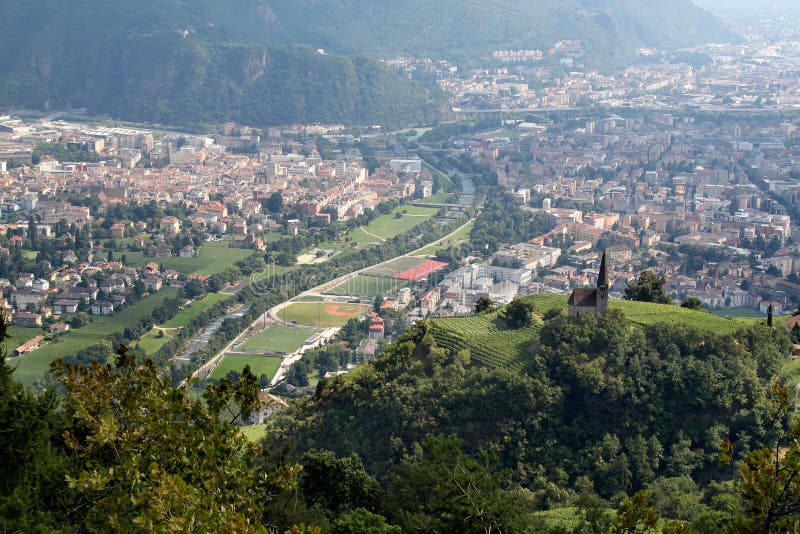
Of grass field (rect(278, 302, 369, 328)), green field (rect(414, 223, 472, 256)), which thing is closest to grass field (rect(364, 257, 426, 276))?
green field (rect(414, 223, 472, 256))

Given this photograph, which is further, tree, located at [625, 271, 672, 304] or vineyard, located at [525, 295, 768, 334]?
tree, located at [625, 271, 672, 304]

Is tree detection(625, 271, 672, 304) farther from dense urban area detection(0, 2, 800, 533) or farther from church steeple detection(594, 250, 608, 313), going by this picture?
church steeple detection(594, 250, 608, 313)

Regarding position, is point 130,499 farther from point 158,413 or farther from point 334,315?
point 334,315

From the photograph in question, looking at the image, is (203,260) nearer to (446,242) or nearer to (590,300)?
(446,242)

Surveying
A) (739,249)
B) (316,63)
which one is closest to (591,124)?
(316,63)

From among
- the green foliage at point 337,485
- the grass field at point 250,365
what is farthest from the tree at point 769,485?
the grass field at point 250,365

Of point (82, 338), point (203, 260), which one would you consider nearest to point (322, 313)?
point (82, 338)
